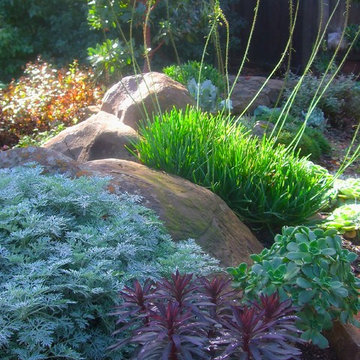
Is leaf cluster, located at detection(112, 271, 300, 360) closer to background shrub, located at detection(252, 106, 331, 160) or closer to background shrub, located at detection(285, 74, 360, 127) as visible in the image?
background shrub, located at detection(252, 106, 331, 160)

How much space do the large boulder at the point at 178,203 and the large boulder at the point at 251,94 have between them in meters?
5.09

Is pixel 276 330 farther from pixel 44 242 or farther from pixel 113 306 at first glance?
pixel 44 242

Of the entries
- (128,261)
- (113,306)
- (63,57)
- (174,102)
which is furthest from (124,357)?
(63,57)

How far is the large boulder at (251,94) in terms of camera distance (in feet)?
29.4

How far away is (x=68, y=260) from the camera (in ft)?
7.25

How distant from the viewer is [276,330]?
1.99m

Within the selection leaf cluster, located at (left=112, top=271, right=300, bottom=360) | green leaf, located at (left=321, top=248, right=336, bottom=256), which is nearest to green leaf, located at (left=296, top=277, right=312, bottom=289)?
green leaf, located at (left=321, top=248, right=336, bottom=256)

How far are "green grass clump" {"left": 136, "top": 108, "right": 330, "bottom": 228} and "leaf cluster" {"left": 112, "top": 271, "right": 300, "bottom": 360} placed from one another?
2.18 m

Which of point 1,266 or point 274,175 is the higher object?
point 1,266

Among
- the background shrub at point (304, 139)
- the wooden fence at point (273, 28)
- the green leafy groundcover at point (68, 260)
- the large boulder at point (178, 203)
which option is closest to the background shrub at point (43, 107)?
the background shrub at point (304, 139)

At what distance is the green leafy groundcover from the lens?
2031mm

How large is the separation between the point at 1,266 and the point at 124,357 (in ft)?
2.03

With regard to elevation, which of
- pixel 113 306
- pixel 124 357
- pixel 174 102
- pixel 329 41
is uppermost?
pixel 113 306

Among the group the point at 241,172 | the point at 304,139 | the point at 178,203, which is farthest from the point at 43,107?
the point at 178,203
